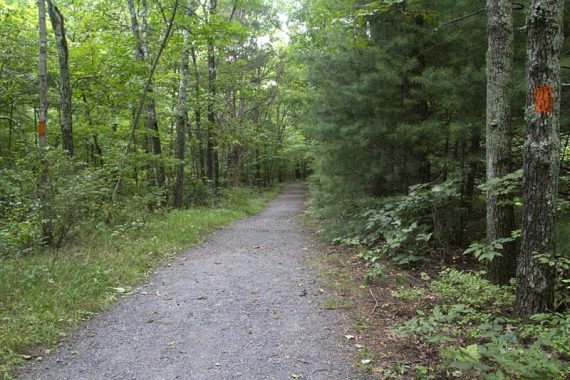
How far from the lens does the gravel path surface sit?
374 cm

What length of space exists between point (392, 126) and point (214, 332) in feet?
16.7

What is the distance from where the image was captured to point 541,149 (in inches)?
146

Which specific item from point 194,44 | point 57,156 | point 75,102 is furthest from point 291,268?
point 75,102

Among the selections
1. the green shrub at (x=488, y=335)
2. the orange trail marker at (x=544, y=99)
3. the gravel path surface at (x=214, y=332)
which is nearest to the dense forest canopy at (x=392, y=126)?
the orange trail marker at (x=544, y=99)

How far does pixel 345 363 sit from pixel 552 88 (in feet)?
10.9

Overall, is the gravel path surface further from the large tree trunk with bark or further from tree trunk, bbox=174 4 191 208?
tree trunk, bbox=174 4 191 208

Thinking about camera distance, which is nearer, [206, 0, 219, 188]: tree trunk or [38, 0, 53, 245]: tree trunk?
[38, 0, 53, 245]: tree trunk

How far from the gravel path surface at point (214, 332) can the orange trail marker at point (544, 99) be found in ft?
10.1

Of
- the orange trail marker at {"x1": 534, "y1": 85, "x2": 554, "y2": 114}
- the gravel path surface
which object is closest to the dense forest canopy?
the orange trail marker at {"x1": 534, "y1": 85, "x2": 554, "y2": 114}

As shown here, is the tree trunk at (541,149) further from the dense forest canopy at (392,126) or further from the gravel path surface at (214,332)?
the gravel path surface at (214,332)

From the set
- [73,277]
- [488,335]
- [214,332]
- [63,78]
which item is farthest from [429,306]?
[63,78]

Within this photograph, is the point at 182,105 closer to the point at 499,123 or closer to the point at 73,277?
the point at 73,277

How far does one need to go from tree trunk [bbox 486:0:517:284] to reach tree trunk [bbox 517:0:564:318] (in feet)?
2.67

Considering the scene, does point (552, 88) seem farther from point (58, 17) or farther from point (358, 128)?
point (58, 17)
